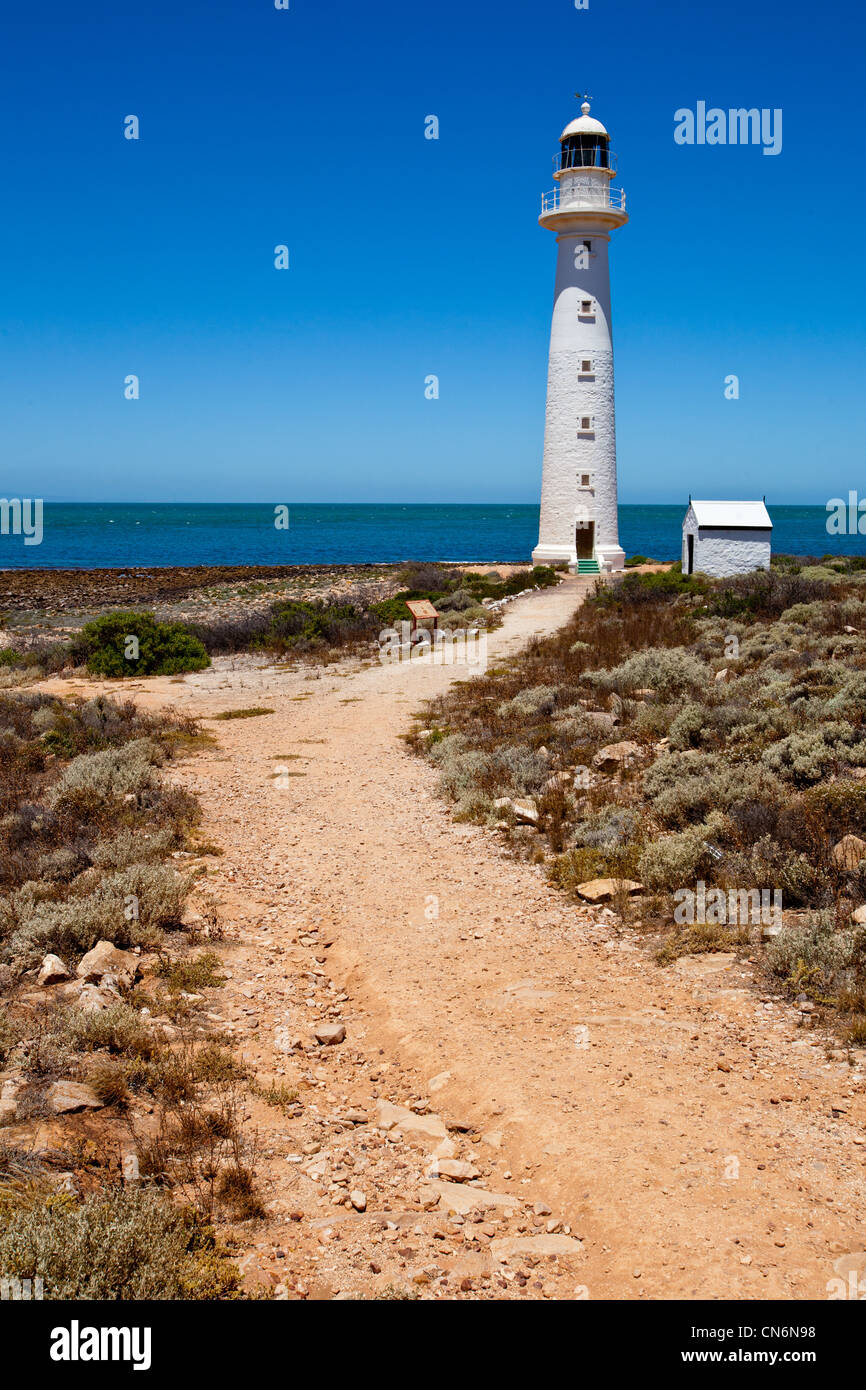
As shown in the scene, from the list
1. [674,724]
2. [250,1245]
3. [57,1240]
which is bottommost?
[250,1245]

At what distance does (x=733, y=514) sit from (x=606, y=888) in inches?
907

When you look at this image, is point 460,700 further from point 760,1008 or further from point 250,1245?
point 250,1245

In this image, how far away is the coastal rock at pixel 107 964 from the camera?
6.52 meters

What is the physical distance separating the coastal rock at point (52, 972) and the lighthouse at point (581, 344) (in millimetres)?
A: 28333

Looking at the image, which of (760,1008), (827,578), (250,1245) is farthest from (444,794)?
(827,578)

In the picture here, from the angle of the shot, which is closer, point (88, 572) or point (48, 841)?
point (48, 841)

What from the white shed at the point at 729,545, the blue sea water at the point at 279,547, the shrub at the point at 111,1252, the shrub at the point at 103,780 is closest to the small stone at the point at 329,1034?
the shrub at the point at 111,1252

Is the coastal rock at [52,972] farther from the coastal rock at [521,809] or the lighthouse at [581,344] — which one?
the lighthouse at [581,344]

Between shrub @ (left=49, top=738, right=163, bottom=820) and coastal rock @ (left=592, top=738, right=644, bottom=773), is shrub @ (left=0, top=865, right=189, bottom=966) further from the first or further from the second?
coastal rock @ (left=592, top=738, right=644, bottom=773)

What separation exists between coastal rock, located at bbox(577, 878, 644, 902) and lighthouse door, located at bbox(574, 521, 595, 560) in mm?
26383

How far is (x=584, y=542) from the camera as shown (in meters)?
33.7

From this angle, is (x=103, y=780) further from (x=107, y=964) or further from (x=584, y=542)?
(x=584, y=542)

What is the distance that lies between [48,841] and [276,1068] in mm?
4486
